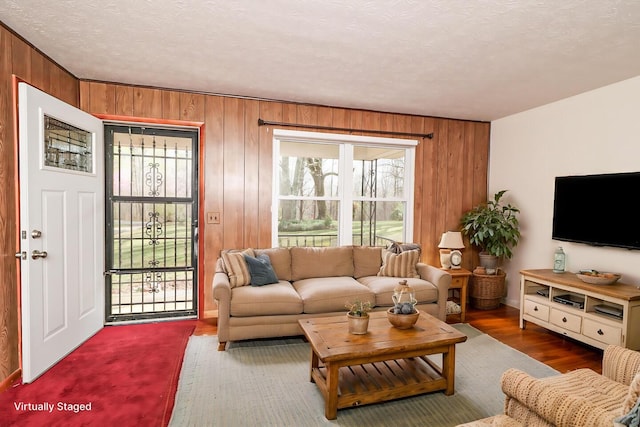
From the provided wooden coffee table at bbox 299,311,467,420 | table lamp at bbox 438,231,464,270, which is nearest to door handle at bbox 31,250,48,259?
wooden coffee table at bbox 299,311,467,420

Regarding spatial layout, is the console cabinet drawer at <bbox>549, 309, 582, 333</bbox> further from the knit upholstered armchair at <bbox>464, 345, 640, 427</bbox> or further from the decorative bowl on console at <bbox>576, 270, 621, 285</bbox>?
the knit upholstered armchair at <bbox>464, 345, 640, 427</bbox>

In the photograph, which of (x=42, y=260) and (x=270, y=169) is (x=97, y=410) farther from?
(x=270, y=169)

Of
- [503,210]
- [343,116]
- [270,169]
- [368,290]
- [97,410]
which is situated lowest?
[97,410]

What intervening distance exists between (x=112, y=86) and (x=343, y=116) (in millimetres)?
2618

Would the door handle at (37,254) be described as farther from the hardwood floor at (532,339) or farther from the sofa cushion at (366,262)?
the sofa cushion at (366,262)

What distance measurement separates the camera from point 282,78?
135 inches

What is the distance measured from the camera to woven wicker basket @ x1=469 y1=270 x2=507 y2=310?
175 inches

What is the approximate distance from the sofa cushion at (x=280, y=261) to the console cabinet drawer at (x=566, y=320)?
2761mm

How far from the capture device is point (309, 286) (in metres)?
3.60

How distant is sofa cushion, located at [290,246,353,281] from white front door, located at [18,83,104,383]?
6.69 feet

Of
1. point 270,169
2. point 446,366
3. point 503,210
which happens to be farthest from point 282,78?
point 503,210

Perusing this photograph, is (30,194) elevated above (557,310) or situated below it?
above

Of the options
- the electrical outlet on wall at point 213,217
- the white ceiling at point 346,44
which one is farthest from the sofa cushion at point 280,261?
the white ceiling at point 346,44

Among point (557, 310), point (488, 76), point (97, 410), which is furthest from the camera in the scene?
point (557, 310)
